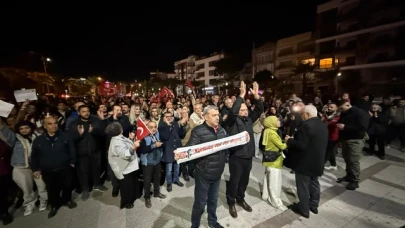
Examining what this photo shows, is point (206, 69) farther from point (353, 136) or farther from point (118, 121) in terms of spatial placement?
point (353, 136)

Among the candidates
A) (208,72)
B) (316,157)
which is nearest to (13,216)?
(316,157)

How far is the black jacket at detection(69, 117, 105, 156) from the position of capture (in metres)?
4.59

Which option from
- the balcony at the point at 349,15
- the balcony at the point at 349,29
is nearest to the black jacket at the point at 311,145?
the balcony at the point at 349,29

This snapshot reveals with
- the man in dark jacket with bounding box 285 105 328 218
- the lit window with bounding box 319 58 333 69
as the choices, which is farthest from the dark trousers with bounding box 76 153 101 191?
the lit window with bounding box 319 58 333 69

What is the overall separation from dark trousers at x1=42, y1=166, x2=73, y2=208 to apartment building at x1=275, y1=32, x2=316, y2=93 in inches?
1212

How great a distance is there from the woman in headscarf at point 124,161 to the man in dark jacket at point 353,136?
5096mm

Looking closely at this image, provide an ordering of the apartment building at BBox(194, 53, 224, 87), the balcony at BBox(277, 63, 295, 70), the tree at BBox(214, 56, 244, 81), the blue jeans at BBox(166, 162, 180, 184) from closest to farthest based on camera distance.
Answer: the blue jeans at BBox(166, 162, 180, 184) → the balcony at BBox(277, 63, 295, 70) → the tree at BBox(214, 56, 244, 81) → the apartment building at BBox(194, 53, 224, 87)

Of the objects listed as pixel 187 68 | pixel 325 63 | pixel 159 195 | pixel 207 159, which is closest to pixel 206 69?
pixel 187 68

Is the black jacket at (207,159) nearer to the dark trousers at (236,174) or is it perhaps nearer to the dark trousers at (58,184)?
the dark trousers at (236,174)

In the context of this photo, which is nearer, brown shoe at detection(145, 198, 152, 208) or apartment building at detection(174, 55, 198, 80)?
brown shoe at detection(145, 198, 152, 208)

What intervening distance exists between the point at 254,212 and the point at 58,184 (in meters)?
4.22

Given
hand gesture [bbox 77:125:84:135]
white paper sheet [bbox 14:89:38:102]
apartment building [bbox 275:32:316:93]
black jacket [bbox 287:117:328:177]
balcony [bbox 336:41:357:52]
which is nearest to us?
black jacket [bbox 287:117:328:177]

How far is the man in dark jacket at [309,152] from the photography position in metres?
3.62

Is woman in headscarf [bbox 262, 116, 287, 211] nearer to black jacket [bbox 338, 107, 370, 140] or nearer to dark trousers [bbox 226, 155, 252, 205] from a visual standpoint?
dark trousers [bbox 226, 155, 252, 205]
